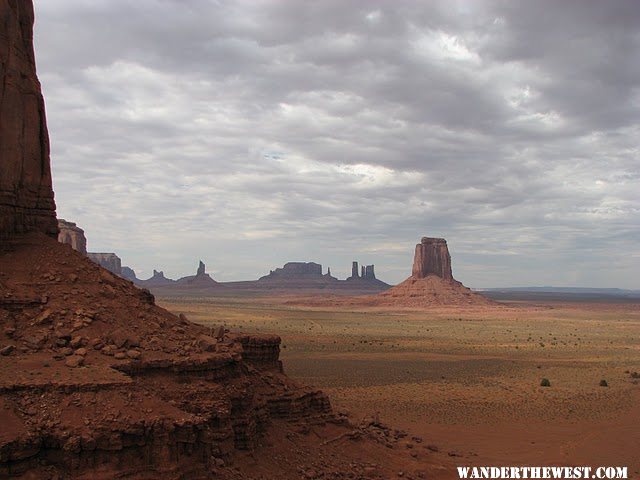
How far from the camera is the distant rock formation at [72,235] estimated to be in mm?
97250

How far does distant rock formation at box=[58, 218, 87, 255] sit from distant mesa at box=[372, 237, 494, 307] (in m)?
79.5

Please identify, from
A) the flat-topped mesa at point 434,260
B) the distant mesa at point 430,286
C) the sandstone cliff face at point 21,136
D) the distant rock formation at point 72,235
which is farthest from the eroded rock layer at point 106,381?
the flat-topped mesa at point 434,260

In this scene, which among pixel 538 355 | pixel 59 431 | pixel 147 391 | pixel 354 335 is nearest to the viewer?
pixel 59 431

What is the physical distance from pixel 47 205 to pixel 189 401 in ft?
26.0

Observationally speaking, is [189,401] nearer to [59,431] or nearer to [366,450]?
[59,431]

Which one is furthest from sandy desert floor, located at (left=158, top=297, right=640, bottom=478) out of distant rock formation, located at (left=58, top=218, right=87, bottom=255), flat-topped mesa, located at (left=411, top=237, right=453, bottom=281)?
flat-topped mesa, located at (left=411, top=237, right=453, bottom=281)

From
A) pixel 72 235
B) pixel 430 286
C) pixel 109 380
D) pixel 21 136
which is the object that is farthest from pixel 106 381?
pixel 430 286

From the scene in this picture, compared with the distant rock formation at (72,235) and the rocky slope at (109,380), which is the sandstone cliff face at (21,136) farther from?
the distant rock formation at (72,235)

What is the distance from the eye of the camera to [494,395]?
120ft

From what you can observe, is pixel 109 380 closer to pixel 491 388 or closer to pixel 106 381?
pixel 106 381

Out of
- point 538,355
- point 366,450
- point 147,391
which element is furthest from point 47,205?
point 538,355

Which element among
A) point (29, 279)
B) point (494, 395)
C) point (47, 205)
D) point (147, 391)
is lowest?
point (494, 395)

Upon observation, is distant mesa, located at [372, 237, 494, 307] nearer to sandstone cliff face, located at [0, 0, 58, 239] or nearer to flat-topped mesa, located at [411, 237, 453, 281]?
flat-topped mesa, located at [411, 237, 453, 281]

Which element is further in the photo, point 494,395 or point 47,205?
point 494,395
